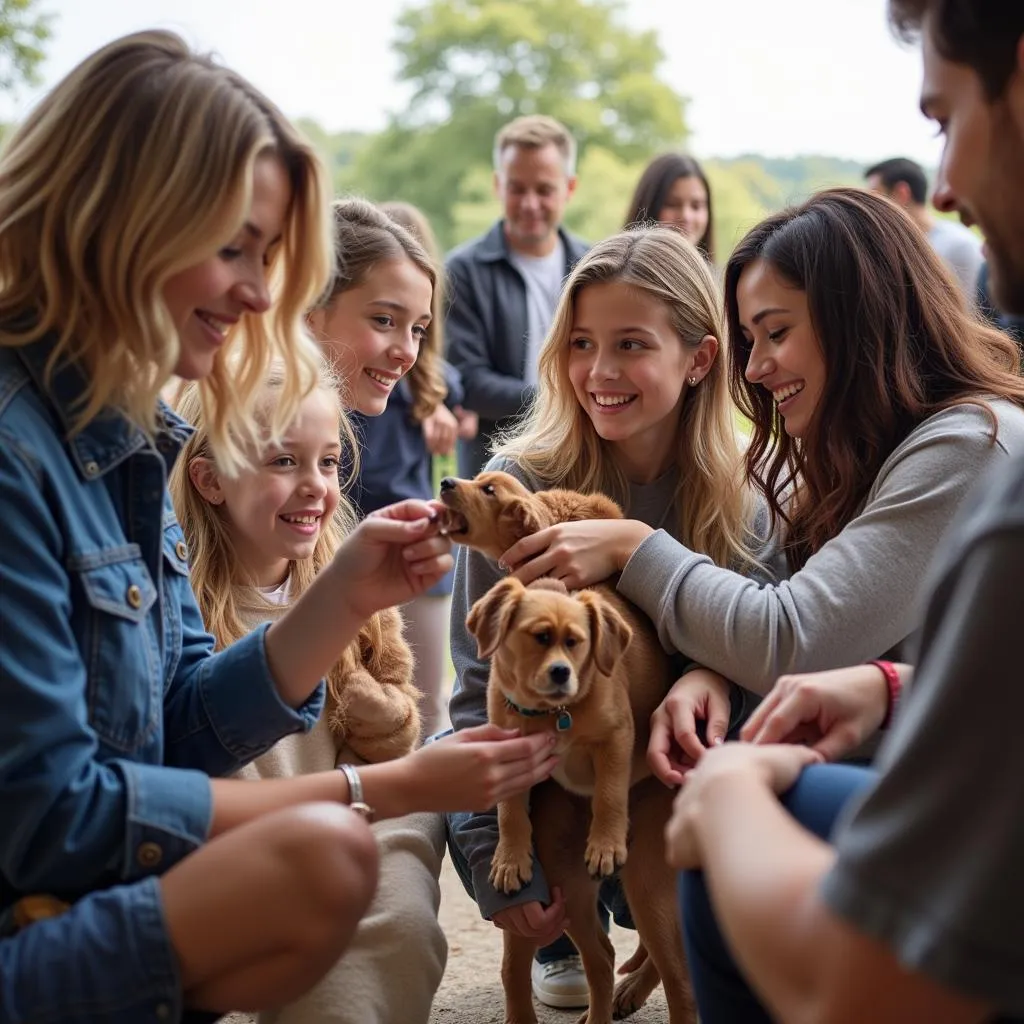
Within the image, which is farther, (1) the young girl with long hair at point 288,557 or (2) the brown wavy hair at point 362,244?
(2) the brown wavy hair at point 362,244

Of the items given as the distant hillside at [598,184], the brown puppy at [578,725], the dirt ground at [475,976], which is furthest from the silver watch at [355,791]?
the distant hillside at [598,184]

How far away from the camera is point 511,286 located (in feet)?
17.7

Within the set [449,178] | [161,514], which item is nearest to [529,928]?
[161,514]

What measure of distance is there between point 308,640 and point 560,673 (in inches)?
17.5

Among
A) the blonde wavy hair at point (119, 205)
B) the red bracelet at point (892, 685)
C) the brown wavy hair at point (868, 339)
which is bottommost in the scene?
the red bracelet at point (892, 685)

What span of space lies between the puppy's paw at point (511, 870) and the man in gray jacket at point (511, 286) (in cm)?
286

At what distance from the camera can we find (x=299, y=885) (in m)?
1.58

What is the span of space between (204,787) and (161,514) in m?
0.43

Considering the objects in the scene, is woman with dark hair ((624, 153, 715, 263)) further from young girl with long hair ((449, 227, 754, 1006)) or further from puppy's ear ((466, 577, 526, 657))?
puppy's ear ((466, 577, 526, 657))

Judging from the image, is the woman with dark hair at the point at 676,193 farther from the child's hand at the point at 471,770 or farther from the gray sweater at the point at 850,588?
the child's hand at the point at 471,770

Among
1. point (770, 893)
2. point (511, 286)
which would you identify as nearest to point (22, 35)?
point (511, 286)

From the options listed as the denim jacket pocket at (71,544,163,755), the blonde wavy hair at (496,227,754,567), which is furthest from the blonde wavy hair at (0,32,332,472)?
the blonde wavy hair at (496,227,754,567)

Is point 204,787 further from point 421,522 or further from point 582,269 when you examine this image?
point 582,269

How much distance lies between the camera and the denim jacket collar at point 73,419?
175 centimetres
